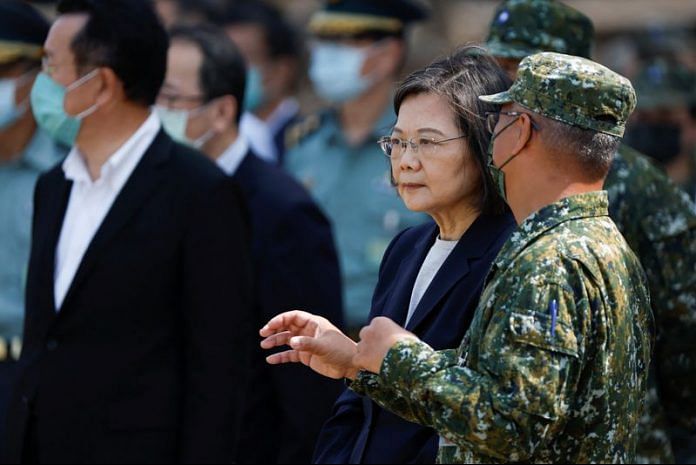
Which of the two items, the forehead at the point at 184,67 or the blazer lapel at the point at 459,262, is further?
the forehead at the point at 184,67

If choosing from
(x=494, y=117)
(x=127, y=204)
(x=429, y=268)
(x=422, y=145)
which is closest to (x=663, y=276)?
(x=429, y=268)

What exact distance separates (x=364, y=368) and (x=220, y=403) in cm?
158

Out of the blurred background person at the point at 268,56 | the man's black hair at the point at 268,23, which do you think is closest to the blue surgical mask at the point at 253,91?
the blurred background person at the point at 268,56

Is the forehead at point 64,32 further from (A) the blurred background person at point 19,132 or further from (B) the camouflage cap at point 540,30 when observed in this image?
(B) the camouflage cap at point 540,30

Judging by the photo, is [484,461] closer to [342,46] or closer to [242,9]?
[342,46]

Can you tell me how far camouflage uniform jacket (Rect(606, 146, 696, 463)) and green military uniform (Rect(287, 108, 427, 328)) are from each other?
207 cm

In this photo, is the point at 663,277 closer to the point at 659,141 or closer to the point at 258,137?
the point at 659,141

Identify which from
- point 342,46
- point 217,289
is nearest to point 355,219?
point 342,46

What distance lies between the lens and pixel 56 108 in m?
4.84

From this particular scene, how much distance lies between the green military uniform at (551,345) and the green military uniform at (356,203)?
3.48 meters

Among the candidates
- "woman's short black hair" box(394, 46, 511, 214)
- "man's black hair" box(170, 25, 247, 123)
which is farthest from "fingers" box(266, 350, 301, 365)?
"man's black hair" box(170, 25, 247, 123)

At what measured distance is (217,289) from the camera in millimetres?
4469

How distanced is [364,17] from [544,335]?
5103 millimetres

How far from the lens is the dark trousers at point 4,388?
4547mm
